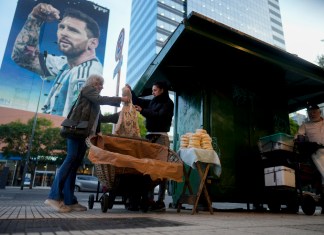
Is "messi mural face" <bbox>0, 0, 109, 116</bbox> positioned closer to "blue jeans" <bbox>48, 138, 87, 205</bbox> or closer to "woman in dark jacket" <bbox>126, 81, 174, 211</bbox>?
"woman in dark jacket" <bbox>126, 81, 174, 211</bbox>

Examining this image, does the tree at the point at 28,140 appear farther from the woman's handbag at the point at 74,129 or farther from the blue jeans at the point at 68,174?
the woman's handbag at the point at 74,129

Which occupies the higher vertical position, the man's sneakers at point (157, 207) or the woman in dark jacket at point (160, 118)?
the woman in dark jacket at point (160, 118)

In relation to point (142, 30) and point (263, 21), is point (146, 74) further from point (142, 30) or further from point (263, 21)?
point (263, 21)

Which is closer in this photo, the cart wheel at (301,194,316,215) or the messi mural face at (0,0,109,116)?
the cart wheel at (301,194,316,215)

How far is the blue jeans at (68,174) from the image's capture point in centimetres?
388

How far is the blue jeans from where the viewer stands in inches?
153

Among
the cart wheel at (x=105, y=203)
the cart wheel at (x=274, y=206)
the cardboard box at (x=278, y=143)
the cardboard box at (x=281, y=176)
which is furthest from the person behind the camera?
the cart wheel at (x=274, y=206)

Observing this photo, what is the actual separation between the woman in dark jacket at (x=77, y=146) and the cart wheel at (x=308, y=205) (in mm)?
4518

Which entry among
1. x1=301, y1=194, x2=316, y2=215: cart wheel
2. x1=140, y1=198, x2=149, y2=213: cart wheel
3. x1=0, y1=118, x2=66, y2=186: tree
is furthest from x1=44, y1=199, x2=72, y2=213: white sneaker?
x1=0, y1=118, x2=66, y2=186: tree

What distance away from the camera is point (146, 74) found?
7.18 m

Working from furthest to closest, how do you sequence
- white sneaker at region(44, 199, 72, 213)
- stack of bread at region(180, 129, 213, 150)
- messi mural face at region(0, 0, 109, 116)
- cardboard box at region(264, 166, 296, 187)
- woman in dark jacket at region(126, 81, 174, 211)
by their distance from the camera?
messi mural face at region(0, 0, 109, 116) → cardboard box at region(264, 166, 296, 187) → woman in dark jacket at region(126, 81, 174, 211) → stack of bread at region(180, 129, 213, 150) → white sneaker at region(44, 199, 72, 213)

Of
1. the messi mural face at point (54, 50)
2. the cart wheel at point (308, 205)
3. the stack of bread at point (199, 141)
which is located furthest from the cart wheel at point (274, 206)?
the messi mural face at point (54, 50)

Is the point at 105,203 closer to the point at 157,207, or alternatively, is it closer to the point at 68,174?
the point at 68,174

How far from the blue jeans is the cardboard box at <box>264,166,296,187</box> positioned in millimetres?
4186
